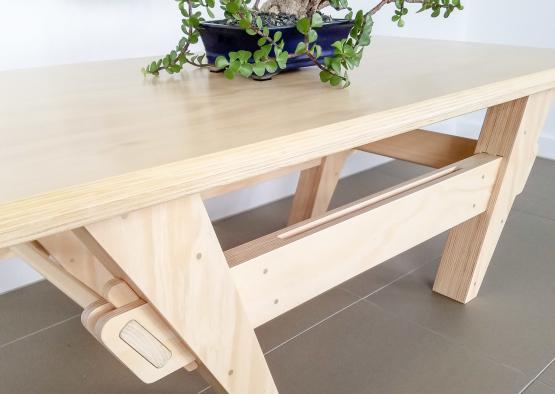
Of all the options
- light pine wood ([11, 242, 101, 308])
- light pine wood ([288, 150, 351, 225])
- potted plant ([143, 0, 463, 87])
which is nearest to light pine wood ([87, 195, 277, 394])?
light pine wood ([11, 242, 101, 308])

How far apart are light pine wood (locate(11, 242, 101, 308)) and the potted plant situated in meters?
0.37

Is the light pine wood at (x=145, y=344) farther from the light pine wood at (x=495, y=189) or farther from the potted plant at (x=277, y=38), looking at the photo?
the light pine wood at (x=495, y=189)

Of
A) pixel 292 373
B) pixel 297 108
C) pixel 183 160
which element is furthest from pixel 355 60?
pixel 292 373

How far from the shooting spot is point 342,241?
32.8 inches

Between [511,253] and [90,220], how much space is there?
4.39 feet

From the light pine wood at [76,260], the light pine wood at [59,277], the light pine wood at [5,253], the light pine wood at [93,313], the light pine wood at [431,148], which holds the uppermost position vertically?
the light pine wood at [431,148]

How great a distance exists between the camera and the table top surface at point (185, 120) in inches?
18.4

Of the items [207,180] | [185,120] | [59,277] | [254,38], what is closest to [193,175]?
[207,180]

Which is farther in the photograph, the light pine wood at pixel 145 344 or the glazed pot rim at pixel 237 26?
the glazed pot rim at pixel 237 26

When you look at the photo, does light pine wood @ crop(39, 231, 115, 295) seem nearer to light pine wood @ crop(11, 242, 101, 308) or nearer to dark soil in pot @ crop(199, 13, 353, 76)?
light pine wood @ crop(11, 242, 101, 308)

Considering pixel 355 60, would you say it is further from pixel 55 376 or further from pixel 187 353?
pixel 55 376

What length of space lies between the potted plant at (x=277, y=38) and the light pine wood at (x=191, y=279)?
1.04 feet

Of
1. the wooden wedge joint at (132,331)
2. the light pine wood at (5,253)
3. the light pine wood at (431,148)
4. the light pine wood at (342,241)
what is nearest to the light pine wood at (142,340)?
the wooden wedge joint at (132,331)

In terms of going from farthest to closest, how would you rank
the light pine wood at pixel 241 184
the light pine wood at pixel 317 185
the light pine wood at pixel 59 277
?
the light pine wood at pixel 317 185
the light pine wood at pixel 241 184
the light pine wood at pixel 59 277
